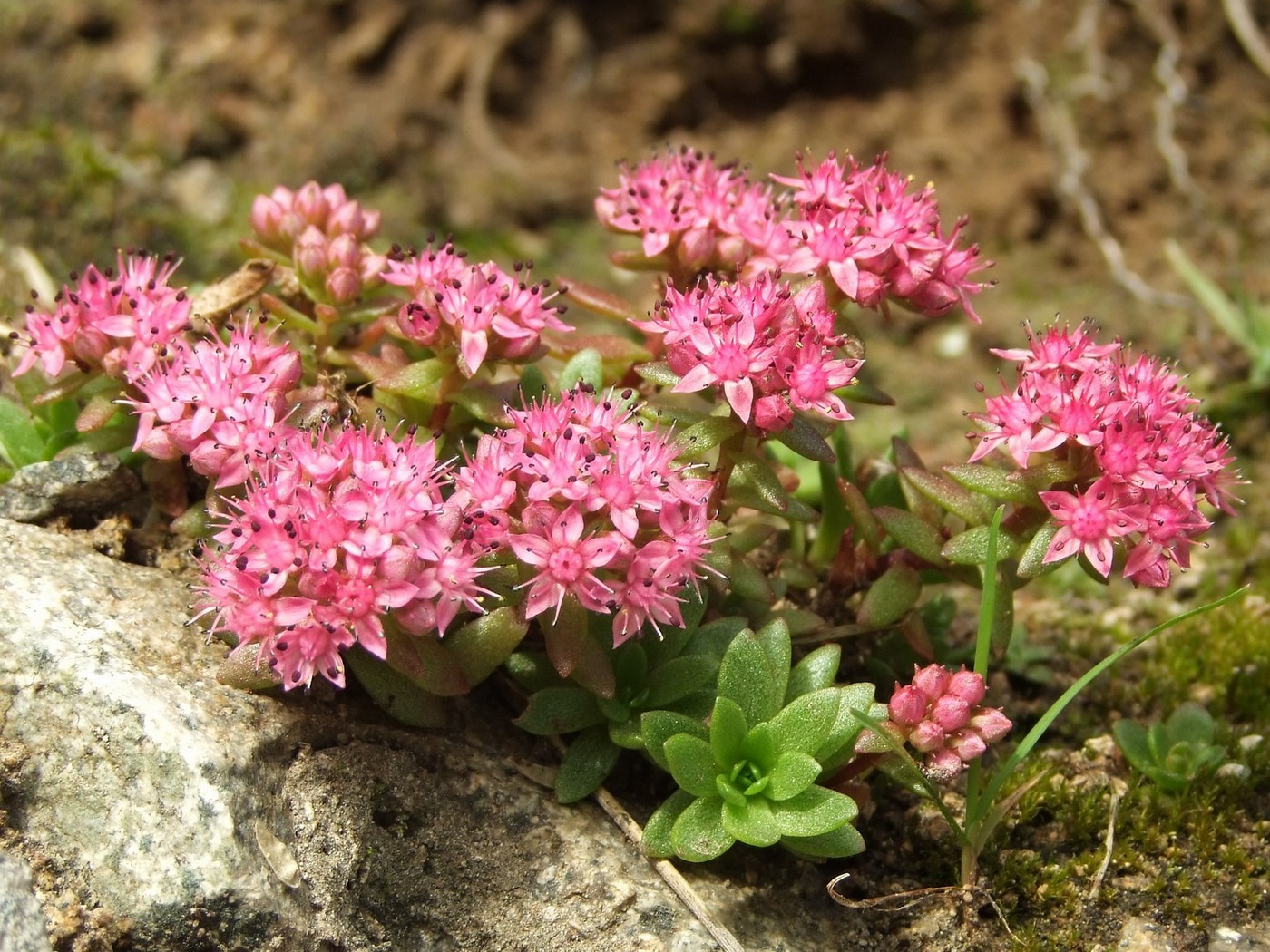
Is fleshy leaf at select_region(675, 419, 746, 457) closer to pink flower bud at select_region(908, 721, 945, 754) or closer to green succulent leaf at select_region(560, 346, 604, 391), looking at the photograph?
green succulent leaf at select_region(560, 346, 604, 391)

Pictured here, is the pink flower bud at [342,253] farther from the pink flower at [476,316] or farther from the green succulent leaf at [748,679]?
the green succulent leaf at [748,679]

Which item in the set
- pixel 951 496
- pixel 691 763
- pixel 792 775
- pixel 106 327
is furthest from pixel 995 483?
pixel 106 327

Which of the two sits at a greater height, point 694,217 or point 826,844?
point 694,217

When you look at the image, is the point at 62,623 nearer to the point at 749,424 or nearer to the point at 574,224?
the point at 749,424

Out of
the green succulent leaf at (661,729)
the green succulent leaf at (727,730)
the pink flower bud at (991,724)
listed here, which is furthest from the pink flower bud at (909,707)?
the green succulent leaf at (661,729)

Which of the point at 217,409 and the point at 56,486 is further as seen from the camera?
the point at 56,486

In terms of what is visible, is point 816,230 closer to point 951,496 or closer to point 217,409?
point 951,496

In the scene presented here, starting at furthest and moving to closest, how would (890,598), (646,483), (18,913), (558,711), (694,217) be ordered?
1. (694,217)
2. (890,598)
3. (558,711)
4. (646,483)
5. (18,913)
